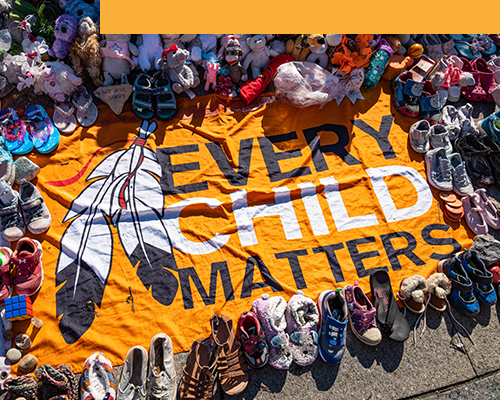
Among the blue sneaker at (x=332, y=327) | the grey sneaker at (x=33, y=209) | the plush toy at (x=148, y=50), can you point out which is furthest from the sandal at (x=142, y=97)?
the blue sneaker at (x=332, y=327)

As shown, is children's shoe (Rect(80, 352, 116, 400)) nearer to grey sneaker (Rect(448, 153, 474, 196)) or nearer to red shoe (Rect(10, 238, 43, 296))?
red shoe (Rect(10, 238, 43, 296))

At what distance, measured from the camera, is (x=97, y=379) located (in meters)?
2.75

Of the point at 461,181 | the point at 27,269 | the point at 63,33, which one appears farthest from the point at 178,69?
the point at 461,181

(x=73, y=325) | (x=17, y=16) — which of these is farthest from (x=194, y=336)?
(x=17, y=16)

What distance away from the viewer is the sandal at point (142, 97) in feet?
11.8

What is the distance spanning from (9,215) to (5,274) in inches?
20.5

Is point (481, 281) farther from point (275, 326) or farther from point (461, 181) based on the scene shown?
point (275, 326)

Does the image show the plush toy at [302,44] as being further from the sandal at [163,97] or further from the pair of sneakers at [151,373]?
the pair of sneakers at [151,373]

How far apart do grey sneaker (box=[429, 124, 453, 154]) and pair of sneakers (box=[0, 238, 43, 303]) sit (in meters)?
4.15

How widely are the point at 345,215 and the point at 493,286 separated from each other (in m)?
1.52

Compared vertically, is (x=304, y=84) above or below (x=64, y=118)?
above

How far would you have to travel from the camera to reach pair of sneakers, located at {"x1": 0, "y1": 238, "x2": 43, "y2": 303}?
2.92 metres

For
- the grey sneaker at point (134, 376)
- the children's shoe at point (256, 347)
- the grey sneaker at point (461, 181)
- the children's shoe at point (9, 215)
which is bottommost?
the grey sneaker at point (134, 376)

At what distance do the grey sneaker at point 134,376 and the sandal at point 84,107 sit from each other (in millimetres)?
2322
